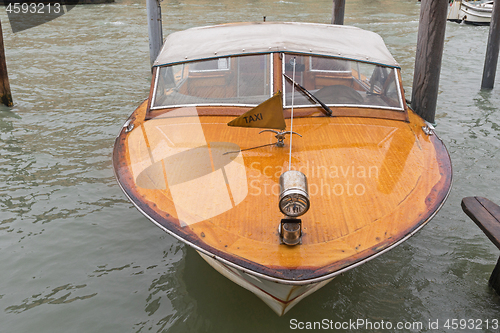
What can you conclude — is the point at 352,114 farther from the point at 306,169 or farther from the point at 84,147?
the point at 84,147

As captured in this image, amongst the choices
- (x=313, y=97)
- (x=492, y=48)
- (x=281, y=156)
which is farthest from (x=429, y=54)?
(x=492, y=48)

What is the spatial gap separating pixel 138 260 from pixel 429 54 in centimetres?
430

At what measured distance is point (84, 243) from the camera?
3.97 m

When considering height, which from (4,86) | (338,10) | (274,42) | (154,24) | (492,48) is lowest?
(4,86)

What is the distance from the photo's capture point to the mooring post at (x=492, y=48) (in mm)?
7633

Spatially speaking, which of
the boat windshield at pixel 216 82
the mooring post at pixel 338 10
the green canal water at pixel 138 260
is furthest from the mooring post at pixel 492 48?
the boat windshield at pixel 216 82

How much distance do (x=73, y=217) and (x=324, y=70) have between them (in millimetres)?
3122

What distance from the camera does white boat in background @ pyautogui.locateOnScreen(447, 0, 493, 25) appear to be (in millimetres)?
16094

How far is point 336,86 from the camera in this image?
414 centimetres

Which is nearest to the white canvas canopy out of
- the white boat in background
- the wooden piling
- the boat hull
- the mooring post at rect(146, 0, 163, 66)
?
the wooden piling

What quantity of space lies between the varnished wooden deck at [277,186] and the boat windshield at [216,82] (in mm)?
269

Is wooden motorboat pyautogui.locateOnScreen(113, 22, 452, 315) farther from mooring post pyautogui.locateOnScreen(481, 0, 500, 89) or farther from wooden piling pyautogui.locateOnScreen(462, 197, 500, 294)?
mooring post pyautogui.locateOnScreen(481, 0, 500, 89)

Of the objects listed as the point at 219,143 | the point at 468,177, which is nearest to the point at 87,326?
the point at 219,143

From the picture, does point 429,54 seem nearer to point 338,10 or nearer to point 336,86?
point 336,86
